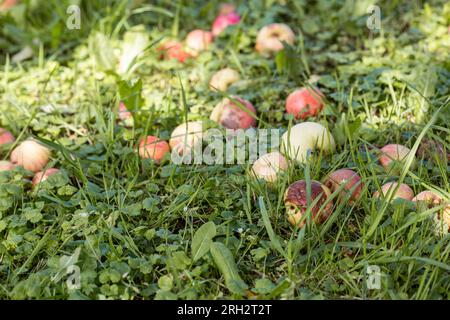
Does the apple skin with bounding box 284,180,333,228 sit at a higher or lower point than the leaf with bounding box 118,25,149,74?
lower

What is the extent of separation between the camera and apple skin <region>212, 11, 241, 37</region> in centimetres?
421

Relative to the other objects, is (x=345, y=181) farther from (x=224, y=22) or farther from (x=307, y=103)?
(x=224, y=22)

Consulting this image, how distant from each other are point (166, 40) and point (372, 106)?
1.51 meters

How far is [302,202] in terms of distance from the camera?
2.44 metres

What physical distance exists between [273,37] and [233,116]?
1005 mm

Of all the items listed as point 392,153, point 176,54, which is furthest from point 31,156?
point 392,153

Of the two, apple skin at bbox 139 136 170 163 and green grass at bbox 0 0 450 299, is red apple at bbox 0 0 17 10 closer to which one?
green grass at bbox 0 0 450 299

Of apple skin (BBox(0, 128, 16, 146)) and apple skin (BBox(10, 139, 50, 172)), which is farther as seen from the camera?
apple skin (BBox(0, 128, 16, 146))

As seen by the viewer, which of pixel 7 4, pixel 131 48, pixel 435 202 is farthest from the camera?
pixel 7 4

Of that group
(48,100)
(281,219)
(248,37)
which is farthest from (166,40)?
(281,219)

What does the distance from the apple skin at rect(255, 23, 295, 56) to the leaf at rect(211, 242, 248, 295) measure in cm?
197

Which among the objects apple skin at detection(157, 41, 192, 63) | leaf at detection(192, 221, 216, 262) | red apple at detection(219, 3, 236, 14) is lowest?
leaf at detection(192, 221, 216, 262)

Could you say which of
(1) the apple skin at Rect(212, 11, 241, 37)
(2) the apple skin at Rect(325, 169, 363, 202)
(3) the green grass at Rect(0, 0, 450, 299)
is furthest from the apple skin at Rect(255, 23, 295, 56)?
(2) the apple skin at Rect(325, 169, 363, 202)

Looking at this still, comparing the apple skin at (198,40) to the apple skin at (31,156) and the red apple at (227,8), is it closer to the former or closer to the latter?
the red apple at (227,8)
